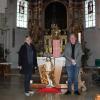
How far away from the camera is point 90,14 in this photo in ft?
85.5

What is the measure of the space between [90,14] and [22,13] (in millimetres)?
5724

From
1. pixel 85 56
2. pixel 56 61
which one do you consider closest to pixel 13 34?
pixel 85 56

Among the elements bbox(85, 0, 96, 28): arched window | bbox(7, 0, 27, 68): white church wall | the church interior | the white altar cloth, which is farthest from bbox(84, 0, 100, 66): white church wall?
the white altar cloth

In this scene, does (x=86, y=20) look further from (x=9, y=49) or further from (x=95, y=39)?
(x=9, y=49)

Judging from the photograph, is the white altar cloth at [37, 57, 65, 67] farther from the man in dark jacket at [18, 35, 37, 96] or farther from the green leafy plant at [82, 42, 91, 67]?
the green leafy plant at [82, 42, 91, 67]

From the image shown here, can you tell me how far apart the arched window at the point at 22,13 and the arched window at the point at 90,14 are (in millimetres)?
5126

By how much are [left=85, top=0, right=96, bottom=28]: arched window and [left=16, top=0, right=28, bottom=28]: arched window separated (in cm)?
513

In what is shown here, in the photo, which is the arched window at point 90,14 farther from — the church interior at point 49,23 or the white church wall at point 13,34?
the white church wall at point 13,34

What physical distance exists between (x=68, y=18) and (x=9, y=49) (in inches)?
211

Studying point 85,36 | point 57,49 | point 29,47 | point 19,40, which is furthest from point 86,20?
point 29,47

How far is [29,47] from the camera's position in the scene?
8.22 m

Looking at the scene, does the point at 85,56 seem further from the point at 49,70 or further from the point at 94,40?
the point at 49,70

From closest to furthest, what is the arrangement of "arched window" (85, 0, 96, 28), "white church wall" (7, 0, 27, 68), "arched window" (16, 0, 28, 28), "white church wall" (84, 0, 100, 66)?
"white church wall" (7, 0, 27, 68) → "white church wall" (84, 0, 100, 66) → "arched window" (85, 0, 96, 28) → "arched window" (16, 0, 28, 28)

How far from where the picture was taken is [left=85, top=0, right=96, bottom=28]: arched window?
25734mm
